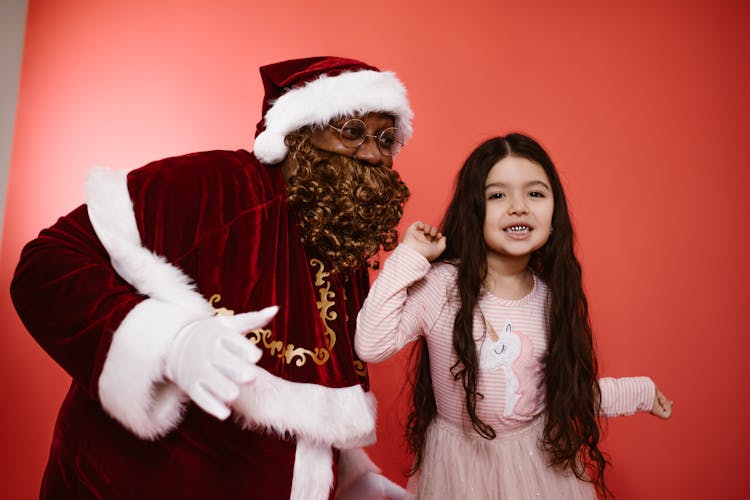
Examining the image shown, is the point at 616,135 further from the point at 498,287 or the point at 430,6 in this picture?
the point at 498,287

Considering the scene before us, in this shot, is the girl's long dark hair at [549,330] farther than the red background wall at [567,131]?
No

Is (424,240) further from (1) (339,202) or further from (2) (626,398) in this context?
(2) (626,398)

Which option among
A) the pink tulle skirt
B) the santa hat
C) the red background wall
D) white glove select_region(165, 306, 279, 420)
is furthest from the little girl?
the red background wall

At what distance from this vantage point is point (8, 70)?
1.98m

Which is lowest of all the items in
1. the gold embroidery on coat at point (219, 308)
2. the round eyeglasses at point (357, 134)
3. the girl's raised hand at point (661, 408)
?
the girl's raised hand at point (661, 408)

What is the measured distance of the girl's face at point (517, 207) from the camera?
1.38m

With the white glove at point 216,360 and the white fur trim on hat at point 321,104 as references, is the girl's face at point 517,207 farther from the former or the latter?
the white glove at point 216,360

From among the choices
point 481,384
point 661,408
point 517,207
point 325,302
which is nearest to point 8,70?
point 325,302

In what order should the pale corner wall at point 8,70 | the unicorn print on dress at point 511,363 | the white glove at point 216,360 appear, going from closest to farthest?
the white glove at point 216,360 < the unicorn print on dress at point 511,363 < the pale corner wall at point 8,70

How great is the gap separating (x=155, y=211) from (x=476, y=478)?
1045 mm

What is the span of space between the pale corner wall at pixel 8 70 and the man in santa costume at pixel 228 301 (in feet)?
4.05

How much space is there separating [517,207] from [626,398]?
653mm

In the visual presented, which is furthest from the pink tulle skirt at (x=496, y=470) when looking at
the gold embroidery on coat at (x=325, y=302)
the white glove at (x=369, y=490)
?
the gold embroidery on coat at (x=325, y=302)

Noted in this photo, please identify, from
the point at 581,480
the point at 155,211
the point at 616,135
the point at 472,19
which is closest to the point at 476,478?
the point at 581,480
